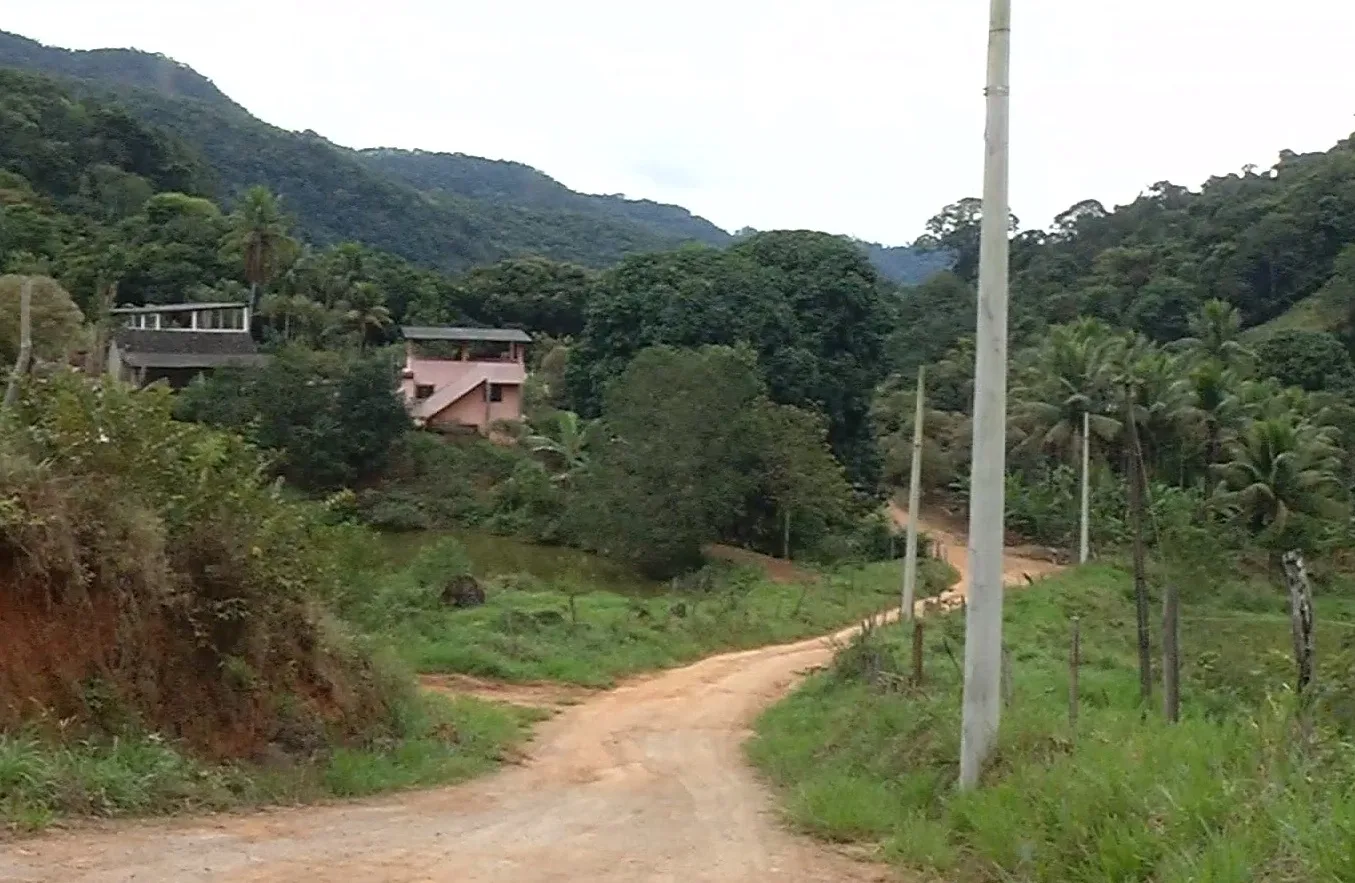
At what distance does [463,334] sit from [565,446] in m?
17.3

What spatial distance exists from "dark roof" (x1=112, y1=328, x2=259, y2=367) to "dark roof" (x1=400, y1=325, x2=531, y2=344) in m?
10.5

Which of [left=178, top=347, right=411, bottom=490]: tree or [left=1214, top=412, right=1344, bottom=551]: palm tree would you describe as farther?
[left=178, top=347, right=411, bottom=490]: tree

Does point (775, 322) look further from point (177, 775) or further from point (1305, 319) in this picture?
point (177, 775)

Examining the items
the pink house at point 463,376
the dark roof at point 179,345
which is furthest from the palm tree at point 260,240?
the pink house at point 463,376

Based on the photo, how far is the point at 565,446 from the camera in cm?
5022

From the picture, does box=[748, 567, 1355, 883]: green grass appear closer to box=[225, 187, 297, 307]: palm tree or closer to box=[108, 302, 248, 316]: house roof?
box=[108, 302, 248, 316]: house roof

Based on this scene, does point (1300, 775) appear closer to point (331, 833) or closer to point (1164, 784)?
point (1164, 784)

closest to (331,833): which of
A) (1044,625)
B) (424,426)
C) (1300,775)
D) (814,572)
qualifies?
(1300,775)

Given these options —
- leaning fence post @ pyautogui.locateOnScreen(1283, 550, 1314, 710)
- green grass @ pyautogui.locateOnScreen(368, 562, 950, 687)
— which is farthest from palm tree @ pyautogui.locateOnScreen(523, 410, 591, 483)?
leaning fence post @ pyautogui.locateOnScreen(1283, 550, 1314, 710)

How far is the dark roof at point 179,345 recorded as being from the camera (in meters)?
52.2

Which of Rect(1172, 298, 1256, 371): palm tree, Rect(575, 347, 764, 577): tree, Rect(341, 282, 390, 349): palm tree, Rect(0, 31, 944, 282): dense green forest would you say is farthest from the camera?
Rect(0, 31, 944, 282): dense green forest

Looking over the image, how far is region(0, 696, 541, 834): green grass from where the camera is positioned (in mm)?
7973

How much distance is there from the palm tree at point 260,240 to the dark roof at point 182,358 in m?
8.64

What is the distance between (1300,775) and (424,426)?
5364cm
